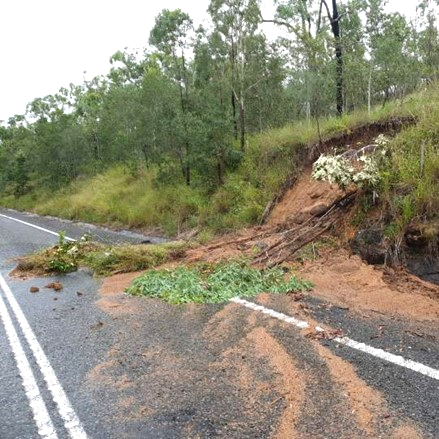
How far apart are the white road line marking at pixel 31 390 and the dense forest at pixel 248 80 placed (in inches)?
405

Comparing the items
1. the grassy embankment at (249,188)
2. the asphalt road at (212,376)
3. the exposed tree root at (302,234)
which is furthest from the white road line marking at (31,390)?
the grassy embankment at (249,188)

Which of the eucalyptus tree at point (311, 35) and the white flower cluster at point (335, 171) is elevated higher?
the eucalyptus tree at point (311, 35)

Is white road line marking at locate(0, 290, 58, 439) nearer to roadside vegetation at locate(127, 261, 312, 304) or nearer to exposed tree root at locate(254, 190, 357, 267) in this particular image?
roadside vegetation at locate(127, 261, 312, 304)

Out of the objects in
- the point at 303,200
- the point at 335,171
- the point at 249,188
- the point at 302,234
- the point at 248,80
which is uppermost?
the point at 248,80

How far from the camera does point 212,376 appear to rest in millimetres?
4738

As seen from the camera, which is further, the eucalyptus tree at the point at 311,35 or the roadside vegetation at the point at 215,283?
the eucalyptus tree at the point at 311,35

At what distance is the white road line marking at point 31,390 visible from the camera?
4012 millimetres

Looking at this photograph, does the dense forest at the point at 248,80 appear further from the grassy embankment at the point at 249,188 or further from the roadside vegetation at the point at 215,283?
the roadside vegetation at the point at 215,283

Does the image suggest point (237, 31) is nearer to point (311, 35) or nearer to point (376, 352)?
point (311, 35)

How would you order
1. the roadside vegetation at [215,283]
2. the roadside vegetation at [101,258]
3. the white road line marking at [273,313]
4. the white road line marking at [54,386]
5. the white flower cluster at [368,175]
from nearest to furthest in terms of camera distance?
the white road line marking at [54,386], the white road line marking at [273,313], the roadside vegetation at [215,283], the white flower cluster at [368,175], the roadside vegetation at [101,258]

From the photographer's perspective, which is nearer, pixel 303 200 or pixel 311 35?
pixel 303 200

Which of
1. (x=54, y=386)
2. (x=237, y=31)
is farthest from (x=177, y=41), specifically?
(x=54, y=386)

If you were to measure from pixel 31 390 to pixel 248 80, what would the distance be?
1564 centimetres

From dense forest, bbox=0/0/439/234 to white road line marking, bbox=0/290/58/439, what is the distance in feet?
33.7
